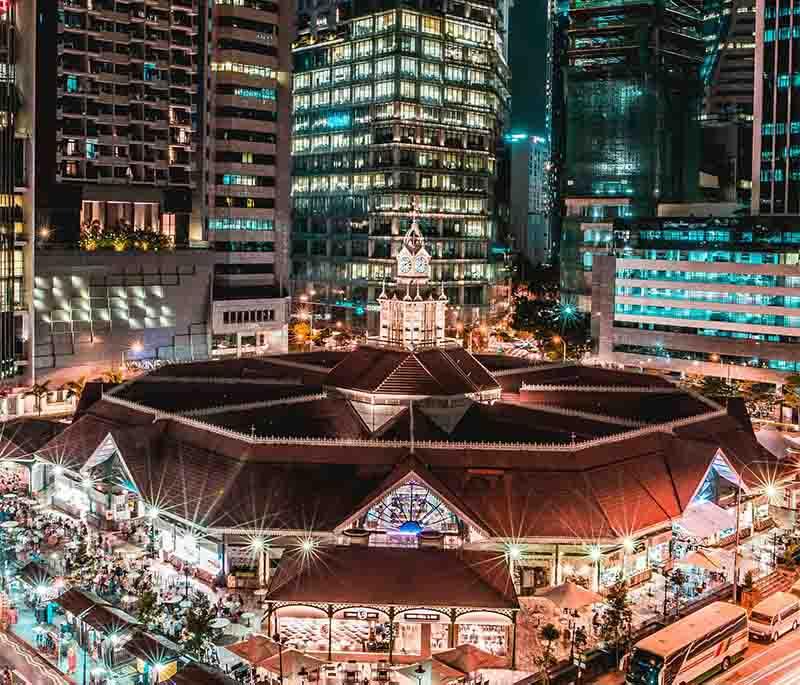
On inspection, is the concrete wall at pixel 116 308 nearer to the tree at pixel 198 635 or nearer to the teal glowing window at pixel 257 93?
the teal glowing window at pixel 257 93

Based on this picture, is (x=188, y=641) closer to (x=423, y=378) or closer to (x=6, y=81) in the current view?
(x=423, y=378)

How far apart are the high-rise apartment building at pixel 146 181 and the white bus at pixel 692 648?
79.8 meters

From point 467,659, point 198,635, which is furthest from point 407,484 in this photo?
point 198,635

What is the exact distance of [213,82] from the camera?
141 metres

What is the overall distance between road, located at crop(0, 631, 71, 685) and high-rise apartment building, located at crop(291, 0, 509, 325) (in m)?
112

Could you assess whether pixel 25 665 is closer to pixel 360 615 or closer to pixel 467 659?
pixel 360 615

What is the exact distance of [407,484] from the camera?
59625 millimetres

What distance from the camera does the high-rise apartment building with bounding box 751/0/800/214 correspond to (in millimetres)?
149375

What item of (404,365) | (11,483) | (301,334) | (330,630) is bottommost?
(330,630)

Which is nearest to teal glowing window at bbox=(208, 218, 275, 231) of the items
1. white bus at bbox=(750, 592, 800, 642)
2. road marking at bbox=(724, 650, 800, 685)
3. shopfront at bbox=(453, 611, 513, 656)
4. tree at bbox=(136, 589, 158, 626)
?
tree at bbox=(136, 589, 158, 626)

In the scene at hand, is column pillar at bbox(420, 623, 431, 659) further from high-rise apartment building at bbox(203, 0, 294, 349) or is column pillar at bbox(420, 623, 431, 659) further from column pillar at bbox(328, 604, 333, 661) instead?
high-rise apartment building at bbox(203, 0, 294, 349)

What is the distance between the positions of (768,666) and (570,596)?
33.2ft

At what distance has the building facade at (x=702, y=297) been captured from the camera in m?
122

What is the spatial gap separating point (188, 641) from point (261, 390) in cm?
3916
